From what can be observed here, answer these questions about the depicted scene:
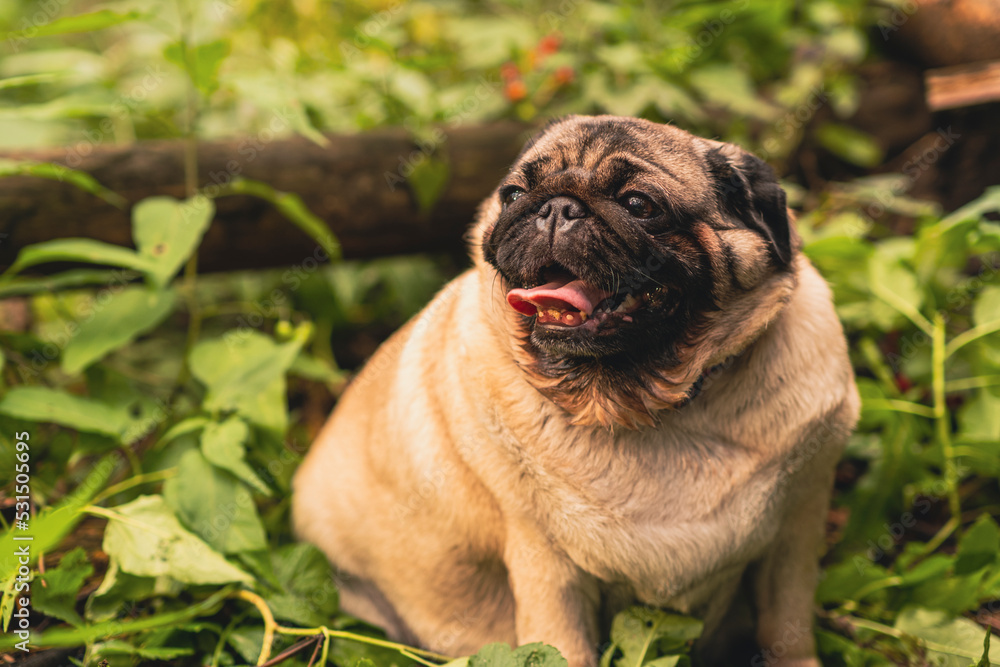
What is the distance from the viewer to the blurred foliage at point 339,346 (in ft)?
8.63

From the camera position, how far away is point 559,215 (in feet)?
6.81

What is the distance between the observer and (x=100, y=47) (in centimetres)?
842

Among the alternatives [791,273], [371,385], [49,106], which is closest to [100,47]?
[49,106]

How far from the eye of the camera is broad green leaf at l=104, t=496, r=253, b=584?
8.07ft

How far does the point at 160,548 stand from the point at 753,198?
2413 millimetres

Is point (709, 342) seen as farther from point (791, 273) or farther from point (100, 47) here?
point (100, 47)

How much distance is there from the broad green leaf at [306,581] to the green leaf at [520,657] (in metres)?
0.79

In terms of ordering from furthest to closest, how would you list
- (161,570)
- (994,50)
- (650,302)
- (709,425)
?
(994,50) < (161,570) < (709,425) < (650,302)

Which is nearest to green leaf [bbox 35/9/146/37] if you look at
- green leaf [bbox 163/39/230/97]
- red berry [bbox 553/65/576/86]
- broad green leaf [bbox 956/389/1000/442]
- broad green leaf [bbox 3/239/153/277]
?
green leaf [bbox 163/39/230/97]

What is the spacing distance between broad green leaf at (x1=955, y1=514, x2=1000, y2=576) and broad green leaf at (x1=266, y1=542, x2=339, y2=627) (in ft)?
8.41

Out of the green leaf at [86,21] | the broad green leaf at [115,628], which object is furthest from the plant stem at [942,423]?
the green leaf at [86,21]

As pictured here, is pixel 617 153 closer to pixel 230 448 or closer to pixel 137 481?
pixel 230 448

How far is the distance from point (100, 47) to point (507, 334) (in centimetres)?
857

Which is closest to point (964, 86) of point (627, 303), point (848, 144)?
point (848, 144)
